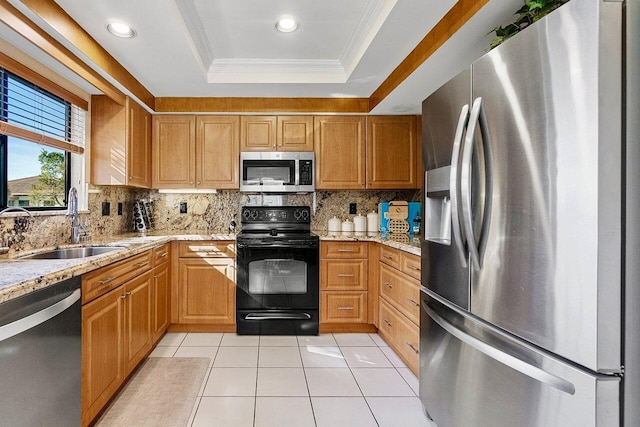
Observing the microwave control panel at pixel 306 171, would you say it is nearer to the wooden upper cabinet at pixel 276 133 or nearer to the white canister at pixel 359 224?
the wooden upper cabinet at pixel 276 133

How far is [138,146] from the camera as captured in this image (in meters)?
3.30

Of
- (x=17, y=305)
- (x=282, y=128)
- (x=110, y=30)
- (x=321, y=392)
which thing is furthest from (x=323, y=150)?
(x=17, y=305)

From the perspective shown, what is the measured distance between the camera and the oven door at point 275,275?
3232 mm

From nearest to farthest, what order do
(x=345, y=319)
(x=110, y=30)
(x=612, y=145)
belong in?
(x=612, y=145) < (x=110, y=30) < (x=345, y=319)

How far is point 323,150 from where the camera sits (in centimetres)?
367

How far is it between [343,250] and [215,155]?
161 cm

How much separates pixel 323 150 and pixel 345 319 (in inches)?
66.2

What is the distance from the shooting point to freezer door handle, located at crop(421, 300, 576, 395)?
1.03 m

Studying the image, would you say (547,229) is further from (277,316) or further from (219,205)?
(219,205)

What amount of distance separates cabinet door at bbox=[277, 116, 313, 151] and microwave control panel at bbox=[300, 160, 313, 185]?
0.50 feet

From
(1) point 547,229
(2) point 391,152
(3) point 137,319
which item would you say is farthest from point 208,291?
(1) point 547,229

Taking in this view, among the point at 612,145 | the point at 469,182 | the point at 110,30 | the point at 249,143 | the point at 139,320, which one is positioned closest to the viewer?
the point at 612,145

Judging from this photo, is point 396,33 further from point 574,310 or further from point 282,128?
point 574,310

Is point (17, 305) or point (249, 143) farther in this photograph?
point (249, 143)
